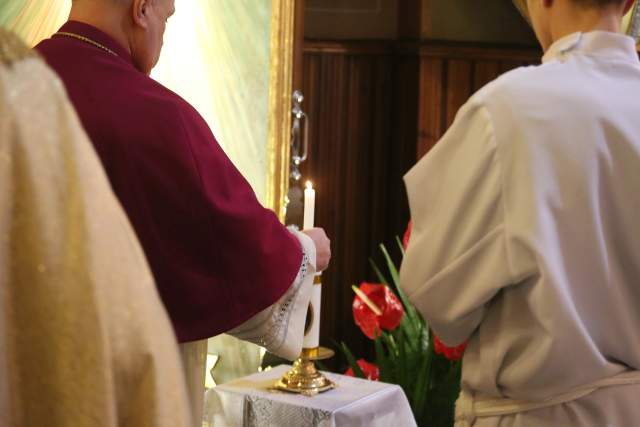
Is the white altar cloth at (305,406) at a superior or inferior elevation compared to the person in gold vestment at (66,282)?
inferior

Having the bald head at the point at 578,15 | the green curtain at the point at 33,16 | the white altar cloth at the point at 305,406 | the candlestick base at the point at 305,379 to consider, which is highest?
the green curtain at the point at 33,16

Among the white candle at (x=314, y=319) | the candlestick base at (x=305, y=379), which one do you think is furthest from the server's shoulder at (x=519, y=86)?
the candlestick base at (x=305, y=379)

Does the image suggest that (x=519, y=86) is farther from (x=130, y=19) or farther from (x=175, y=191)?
(x=130, y=19)

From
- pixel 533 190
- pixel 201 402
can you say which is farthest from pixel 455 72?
pixel 533 190

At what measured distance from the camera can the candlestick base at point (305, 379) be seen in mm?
2488

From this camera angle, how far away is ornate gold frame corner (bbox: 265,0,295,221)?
3.37m

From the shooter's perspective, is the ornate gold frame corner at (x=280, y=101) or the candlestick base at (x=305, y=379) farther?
the ornate gold frame corner at (x=280, y=101)

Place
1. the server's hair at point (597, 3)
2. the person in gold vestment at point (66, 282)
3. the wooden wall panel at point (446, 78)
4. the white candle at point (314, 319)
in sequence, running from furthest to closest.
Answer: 1. the wooden wall panel at point (446, 78)
2. the white candle at point (314, 319)
3. the server's hair at point (597, 3)
4. the person in gold vestment at point (66, 282)

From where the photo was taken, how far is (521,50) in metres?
4.86

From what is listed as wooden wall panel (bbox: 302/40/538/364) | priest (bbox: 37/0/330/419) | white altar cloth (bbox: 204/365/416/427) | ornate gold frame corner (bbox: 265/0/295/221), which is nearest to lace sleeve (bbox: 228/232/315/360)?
priest (bbox: 37/0/330/419)

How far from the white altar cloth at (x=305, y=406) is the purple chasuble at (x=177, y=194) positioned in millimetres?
475

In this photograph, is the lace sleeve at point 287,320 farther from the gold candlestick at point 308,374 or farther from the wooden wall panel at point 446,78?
the wooden wall panel at point 446,78

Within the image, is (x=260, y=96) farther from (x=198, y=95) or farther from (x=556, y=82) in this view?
(x=556, y=82)

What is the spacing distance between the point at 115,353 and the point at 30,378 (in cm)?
8
